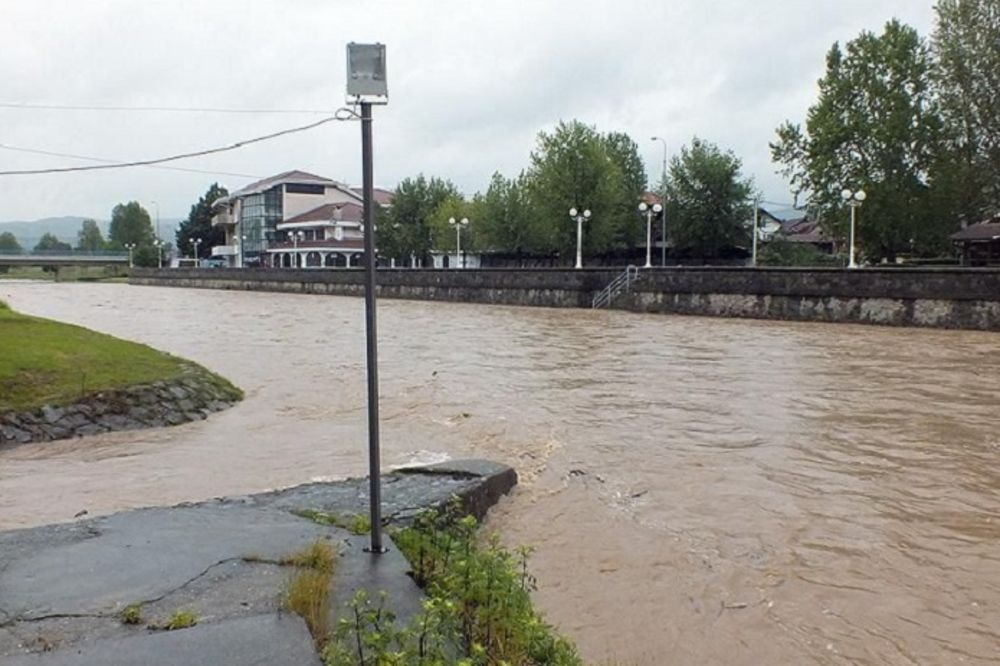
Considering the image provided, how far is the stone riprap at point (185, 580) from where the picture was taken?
3.47m

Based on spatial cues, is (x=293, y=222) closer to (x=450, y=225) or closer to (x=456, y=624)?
(x=450, y=225)

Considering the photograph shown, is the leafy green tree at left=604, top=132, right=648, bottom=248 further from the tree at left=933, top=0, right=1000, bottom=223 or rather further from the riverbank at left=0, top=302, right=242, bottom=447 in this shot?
the riverbank at left=0, top=302, right=242, bottom=447

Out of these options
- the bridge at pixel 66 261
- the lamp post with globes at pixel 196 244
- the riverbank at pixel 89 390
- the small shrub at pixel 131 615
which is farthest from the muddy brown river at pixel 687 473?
the lamp post with globes at pixel 196 244

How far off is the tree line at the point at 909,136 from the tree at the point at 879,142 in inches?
2.1

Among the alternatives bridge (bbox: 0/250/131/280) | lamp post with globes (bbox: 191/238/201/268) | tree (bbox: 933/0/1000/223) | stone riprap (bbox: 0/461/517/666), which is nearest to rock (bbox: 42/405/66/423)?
stone riprap (bbox: 0/461/517/666)

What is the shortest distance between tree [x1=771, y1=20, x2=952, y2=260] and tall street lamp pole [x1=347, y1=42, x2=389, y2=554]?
145 feet

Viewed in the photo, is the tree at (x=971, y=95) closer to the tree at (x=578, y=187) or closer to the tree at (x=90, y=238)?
the tree at (x=578, y=187)

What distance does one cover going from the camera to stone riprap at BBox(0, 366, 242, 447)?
10.2 metres

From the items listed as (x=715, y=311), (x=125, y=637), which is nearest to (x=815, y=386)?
(x=125, y=637)

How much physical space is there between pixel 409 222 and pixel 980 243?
44852mm

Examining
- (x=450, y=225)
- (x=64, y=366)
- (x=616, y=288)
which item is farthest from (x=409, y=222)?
(x=64, y=366)

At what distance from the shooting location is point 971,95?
3956cm

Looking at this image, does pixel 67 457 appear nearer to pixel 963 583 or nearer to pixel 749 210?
pixel 963 583

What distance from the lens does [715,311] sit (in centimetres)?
3222
